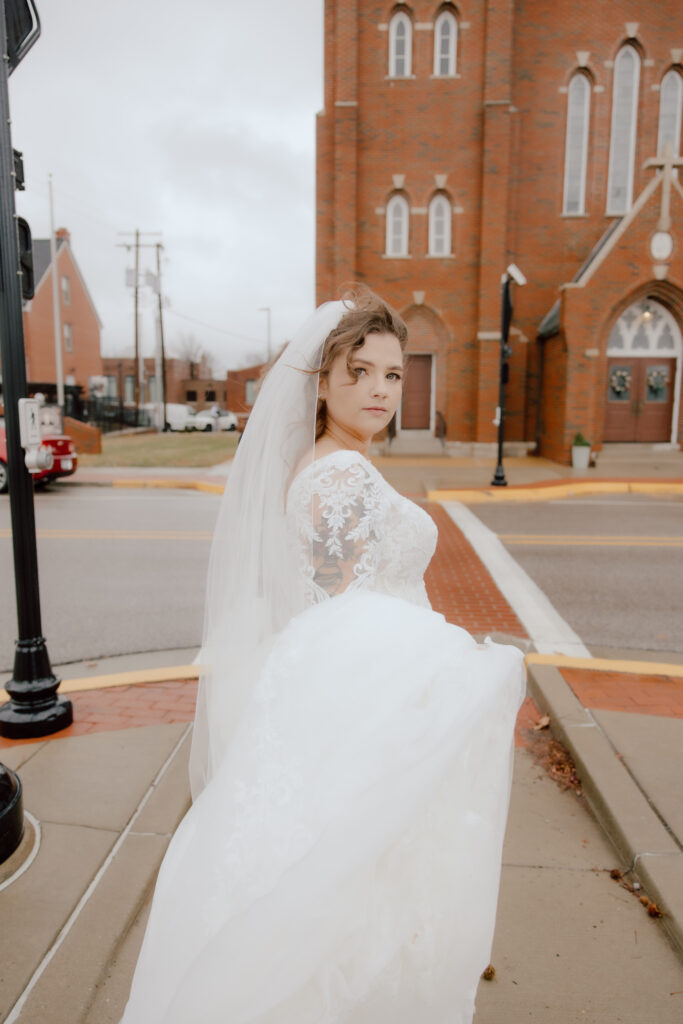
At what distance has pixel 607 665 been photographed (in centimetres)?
487

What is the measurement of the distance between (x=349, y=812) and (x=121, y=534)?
351 inches

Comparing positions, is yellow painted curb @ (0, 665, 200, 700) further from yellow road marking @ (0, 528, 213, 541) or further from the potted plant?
the potted plant

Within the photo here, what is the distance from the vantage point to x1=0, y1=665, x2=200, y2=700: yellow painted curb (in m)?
4.52

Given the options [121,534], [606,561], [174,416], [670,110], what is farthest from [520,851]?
[174,416]

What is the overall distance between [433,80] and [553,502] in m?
13.6

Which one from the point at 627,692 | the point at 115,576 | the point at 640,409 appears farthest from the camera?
the point at 640,409

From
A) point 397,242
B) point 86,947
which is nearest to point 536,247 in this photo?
point 397,242

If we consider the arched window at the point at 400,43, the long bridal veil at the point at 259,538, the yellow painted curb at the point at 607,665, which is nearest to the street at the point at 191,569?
the yellow painted curb at the point at 607,665

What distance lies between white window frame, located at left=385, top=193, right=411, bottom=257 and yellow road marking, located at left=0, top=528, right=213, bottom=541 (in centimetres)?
1354

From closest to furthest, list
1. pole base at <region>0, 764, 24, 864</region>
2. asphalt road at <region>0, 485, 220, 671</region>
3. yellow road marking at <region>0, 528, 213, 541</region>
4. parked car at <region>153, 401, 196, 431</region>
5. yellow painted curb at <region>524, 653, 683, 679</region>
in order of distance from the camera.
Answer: pole base at <region>0, 764, 24, 864</region> → yellow painted curb at <region>524, 653, 683, 679</region> → asphalt road at <region>0, 485, 220, 671</region> → yellow road marking at <region>0, 528, 213, 541</region> → parked car at <region>153, 401, 196, 431</region>

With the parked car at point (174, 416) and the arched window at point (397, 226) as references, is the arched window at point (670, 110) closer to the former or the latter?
the arched window at point (397, 226)

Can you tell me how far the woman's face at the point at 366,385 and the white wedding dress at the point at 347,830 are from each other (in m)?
0.27

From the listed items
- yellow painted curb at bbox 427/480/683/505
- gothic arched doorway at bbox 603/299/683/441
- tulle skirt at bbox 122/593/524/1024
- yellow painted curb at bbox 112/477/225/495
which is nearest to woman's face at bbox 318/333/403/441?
tulle skirt at bbox 122/593/524/1024

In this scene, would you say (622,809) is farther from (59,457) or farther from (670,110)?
(670,110)
